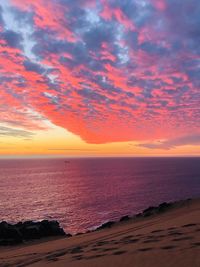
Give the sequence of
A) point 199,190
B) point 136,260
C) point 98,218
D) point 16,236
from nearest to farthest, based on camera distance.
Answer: point 136,260 → point 16,236 → point 98,218 → point 199,190

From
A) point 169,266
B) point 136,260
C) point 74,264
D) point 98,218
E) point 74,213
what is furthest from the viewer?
point 74,213

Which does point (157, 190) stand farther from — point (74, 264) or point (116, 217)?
point (74, 264)

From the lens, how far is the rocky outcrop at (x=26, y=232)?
34.2m

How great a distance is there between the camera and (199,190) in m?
103

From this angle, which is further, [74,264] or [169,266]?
[74,264]

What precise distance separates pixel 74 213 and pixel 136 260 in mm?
64007

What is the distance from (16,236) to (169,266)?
1234 inches

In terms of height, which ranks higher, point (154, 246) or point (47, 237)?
point (154, 246)

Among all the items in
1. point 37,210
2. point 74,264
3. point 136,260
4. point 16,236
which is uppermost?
point 136,260

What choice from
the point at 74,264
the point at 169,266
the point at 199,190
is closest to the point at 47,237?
the point at 74,264

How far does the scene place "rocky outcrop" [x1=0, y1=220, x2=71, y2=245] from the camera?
34.2 m

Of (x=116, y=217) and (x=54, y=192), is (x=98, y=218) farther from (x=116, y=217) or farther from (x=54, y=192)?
(x=54, y=192)

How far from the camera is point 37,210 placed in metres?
76.1

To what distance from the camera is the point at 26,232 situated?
122 ft
